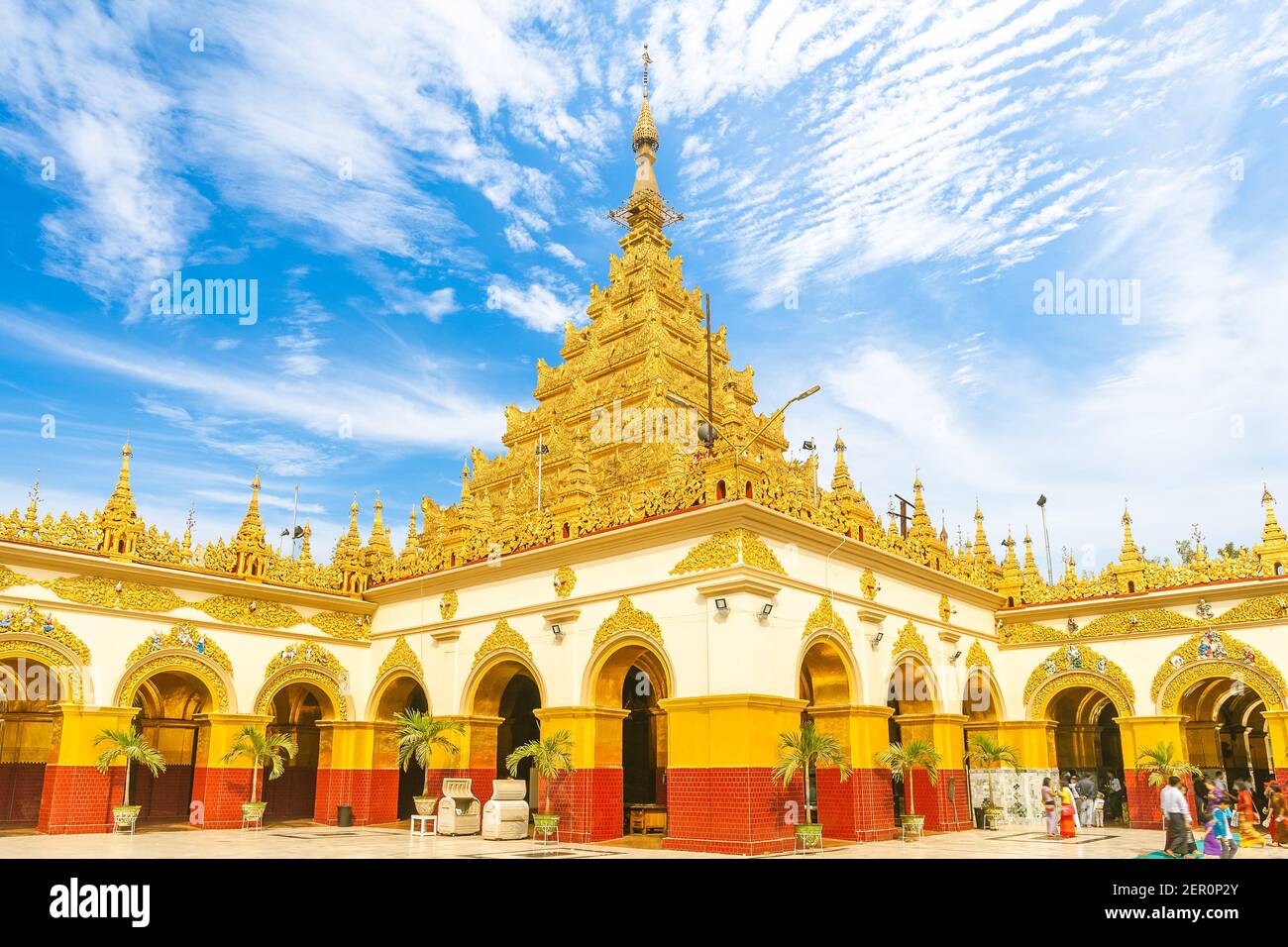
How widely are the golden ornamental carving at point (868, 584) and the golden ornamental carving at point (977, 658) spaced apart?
538cm

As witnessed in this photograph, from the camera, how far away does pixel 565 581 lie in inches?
792

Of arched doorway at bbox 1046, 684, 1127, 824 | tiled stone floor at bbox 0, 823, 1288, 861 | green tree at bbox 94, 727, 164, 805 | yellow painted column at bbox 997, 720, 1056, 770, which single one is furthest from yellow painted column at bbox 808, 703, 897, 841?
green tree at bbox 94, 727, 164, 805

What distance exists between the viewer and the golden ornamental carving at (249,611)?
22.2 meters

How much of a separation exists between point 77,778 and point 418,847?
7.49 meters

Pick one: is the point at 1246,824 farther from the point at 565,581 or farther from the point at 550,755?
the point at 565,581

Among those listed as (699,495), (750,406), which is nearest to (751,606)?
(699,495)

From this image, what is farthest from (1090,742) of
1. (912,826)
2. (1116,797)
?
(912,826)

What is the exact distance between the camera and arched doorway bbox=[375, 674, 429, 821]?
80.1 ft

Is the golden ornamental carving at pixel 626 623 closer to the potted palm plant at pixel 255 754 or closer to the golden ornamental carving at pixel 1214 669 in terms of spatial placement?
the potted palm plant at pixel 255 754

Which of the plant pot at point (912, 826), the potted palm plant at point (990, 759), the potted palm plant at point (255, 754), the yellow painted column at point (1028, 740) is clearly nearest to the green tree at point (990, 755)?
the potted palm plant at point (990, 759)

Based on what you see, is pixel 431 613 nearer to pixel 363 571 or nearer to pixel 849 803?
pixel 363 571

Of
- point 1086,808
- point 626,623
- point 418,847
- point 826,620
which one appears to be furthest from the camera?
point 1086,808

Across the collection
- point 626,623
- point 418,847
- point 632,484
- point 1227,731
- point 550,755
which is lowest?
point 418,847

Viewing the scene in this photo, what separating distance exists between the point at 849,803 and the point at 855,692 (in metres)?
2.12
